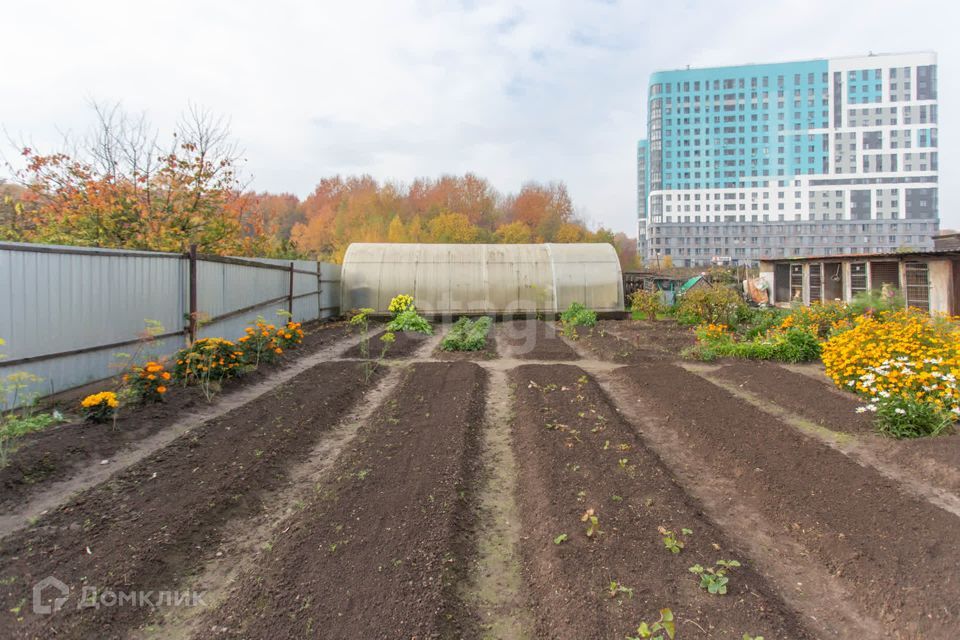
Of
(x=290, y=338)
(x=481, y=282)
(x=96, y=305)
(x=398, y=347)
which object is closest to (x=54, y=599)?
(x=96, y=305)

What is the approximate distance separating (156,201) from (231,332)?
3.07 m

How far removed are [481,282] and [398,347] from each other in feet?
24.9

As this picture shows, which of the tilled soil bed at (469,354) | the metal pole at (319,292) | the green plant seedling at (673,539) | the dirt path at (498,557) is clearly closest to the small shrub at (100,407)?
the dirt path at (498,557)

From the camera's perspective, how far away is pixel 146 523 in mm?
3490

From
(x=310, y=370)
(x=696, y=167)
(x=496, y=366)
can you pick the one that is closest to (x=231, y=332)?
(x=310, y=370)

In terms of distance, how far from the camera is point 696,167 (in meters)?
84.6

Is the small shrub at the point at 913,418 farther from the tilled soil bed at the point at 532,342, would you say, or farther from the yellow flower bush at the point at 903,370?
the tilled soil bed at the point at 532,342

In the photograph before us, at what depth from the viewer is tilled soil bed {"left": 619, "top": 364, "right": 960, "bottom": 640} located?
8.85 feet

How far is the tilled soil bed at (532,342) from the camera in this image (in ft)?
36.4

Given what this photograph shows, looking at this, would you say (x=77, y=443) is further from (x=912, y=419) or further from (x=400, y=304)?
(x=400, y=304)

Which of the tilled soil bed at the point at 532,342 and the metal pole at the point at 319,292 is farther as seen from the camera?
the metal pole at the point at 319,292

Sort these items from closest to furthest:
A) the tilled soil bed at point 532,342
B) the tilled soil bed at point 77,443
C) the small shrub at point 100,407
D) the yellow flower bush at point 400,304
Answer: the tilled soil bed at point 77,443 < the small shrub at point 100,407 < the tilled soil bed at point 532,342 < the yellow flower bush at point 400,304

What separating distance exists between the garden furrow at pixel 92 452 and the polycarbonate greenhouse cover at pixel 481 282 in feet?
37.7

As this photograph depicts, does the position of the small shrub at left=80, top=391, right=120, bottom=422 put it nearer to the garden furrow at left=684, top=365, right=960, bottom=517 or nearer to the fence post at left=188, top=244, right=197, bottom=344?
the fence post at left=188, top=244, right=197, bottom=344
